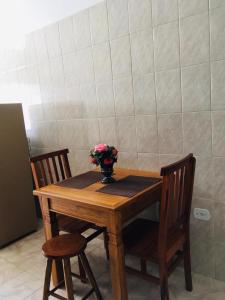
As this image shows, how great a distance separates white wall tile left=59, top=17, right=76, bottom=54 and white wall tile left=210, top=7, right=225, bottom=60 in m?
1.22

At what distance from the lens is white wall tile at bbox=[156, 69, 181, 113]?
1.82m

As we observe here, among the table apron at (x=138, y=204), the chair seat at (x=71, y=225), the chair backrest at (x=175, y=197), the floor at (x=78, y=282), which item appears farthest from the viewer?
the chair seat at (x=71, y=225)

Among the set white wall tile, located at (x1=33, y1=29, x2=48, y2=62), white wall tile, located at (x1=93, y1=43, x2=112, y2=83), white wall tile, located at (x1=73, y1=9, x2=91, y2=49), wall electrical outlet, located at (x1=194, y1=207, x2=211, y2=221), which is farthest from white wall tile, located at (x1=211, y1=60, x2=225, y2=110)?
white wall tile, located at (x1=33, y1=29, x2=48, y2=62)

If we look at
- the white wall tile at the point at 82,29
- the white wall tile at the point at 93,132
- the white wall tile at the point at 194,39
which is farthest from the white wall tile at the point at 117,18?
the white wall tile at the point at 93,132

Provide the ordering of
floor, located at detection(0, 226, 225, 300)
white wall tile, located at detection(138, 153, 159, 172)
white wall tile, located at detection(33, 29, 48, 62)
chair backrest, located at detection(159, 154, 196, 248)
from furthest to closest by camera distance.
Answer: white wall tile, located at detection(33, 29, 48, 62)
white wall tile, located at detection(138, 153, 159, 172)
floor, located at detection(0, 226, 225, 300)
chair backrest, located at detection(159, 154, 196, 248)

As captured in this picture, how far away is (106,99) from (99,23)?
61 centimetres

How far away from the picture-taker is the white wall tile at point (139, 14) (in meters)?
1.85

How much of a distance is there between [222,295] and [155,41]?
1.80 metres

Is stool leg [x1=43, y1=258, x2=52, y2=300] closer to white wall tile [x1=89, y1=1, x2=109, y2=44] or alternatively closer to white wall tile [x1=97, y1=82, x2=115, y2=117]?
white wall tile [x1=97, y1=82, x2=115, y2=117]

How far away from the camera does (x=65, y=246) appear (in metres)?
1.59

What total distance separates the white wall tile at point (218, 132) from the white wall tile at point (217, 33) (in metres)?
0.36

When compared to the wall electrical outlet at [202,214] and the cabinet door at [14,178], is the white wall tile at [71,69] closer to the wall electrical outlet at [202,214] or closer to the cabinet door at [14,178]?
the cabinet door at [14,178]

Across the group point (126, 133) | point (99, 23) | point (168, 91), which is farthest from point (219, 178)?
point (99, 23)

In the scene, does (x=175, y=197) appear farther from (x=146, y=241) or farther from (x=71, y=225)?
(x=71, y=225)
